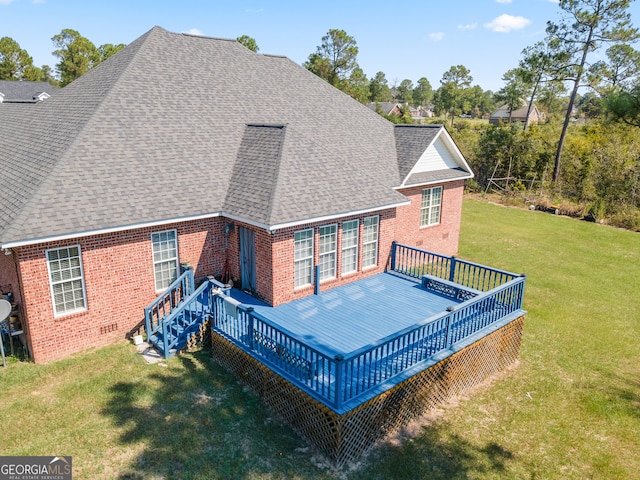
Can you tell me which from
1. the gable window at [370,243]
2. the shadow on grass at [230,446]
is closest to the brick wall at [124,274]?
the gable window at [370,243]

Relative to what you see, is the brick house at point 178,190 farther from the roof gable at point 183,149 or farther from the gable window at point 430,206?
the gable window at point 430,206

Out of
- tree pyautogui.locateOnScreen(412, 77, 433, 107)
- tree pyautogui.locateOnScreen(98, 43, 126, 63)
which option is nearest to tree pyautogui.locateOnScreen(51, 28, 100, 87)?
tree pyautogui.locateOnScreen(98, 43, 126, 63)

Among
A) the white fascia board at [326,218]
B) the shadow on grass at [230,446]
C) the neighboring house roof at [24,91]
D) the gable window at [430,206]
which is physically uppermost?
the neighboring house roof at [24,91]

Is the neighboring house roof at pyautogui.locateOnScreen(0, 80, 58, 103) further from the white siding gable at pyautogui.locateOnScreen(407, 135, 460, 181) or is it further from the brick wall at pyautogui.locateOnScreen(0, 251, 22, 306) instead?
the white siding gable at pyautogui.locateOnScreen(407, 135, 460, 181)

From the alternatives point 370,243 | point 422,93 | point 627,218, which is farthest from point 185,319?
point 422,93

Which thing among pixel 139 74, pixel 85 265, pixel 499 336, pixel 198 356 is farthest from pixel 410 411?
pixel 139 74

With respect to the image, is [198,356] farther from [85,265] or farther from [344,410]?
[344,410]
